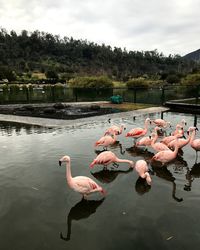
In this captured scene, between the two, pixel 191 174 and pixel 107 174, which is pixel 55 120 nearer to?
pixel 107 174

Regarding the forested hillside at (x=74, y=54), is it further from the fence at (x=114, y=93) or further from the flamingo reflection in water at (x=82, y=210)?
the flamingo reflection in water at (x=82, y=210)

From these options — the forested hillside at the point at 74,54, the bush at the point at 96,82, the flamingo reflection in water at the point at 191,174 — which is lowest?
the flamingo reflection in water at the point at 191,174

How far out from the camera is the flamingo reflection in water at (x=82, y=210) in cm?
441

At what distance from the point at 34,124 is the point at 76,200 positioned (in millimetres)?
7694

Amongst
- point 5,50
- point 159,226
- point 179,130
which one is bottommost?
point 159,226

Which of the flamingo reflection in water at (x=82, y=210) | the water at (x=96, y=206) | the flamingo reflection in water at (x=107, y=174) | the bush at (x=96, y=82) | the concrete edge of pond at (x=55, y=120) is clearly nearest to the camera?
the water at (x=96, y=206)

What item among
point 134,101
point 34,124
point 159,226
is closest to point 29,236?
point 159,226

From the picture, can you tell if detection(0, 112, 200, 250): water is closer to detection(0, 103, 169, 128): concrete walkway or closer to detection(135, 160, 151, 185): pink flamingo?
detection(135, 160, 151, 185): pink flamingo

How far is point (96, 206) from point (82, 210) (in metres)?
0.27

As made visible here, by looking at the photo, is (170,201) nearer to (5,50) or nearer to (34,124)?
(34,124)

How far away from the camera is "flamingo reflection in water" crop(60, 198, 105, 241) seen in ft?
14.5

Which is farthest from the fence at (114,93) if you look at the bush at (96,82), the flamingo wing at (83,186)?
the flamingo wing at (83,186)

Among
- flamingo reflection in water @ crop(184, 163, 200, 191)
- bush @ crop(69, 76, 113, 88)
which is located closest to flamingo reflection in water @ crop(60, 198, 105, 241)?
flamingo reflection in water @ crop(184, 163, 200, 191)

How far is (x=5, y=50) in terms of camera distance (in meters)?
100
